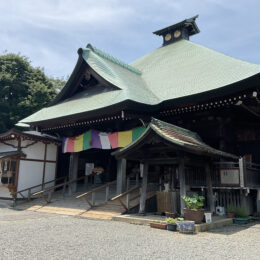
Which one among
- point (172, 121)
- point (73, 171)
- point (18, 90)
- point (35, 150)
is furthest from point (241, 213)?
point (18, 90)

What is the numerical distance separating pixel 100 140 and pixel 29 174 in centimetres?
513

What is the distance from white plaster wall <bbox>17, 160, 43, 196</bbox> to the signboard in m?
10.6

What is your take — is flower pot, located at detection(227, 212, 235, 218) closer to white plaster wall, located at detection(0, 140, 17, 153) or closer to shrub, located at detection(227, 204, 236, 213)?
shrub, located at detection(227, 204, 236, 213)

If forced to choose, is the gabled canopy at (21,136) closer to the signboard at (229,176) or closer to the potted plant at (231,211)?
the signboard at (229,176)

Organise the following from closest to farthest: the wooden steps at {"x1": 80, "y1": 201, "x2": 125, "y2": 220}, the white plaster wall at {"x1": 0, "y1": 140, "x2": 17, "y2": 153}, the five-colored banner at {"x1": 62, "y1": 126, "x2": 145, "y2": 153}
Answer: the wooden steps at {"x1": 80, "y1": 201, "x2": 125, "y2": 220}
the five-colored banner at {"x1": 62, "y1": 126, "x2": 145, "y2": 153}
the white plaster wall at {"x1": 0, "y1": 140, "x2": 17, "y2": 153}

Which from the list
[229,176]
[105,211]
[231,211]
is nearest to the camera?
[231,211]

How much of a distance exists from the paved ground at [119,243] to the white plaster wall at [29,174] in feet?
24.4

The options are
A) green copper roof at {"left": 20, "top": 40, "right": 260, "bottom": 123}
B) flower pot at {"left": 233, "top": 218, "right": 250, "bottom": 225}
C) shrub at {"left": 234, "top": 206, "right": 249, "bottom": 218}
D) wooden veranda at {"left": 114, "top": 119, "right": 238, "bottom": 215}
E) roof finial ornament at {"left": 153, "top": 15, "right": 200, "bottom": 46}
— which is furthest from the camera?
roof finial ornament at {"left": 153, "top": 15, "right": 200, "bottom": 46}

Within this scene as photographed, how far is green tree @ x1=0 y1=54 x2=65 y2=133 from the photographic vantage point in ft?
75.6

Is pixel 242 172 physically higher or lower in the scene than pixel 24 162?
lower

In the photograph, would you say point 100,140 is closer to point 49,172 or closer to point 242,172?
point 49,172

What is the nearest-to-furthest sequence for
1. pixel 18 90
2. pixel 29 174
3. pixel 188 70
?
pixel 188 70
pixel 29 174
pixel 18 90

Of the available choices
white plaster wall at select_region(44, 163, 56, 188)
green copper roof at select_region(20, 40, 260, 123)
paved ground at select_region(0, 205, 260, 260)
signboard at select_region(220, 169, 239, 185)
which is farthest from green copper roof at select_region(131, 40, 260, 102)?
white plaster wall at select_region(44, 163, 56, 188)

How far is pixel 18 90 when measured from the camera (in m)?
24.4
